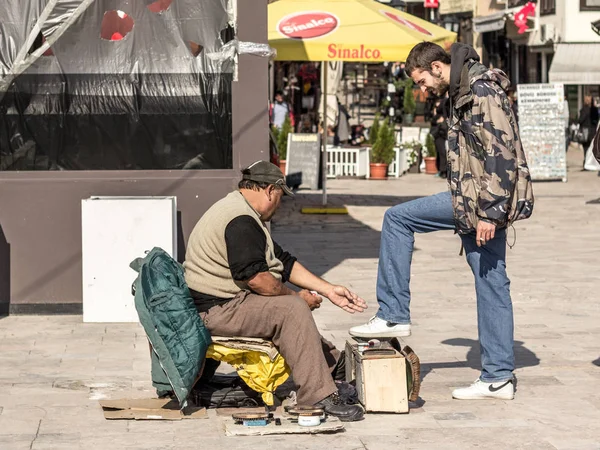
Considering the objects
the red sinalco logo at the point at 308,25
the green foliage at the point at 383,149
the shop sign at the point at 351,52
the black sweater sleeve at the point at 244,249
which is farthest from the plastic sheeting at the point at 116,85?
the green foliage at the point at 383,149

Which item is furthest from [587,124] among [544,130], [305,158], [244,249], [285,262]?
[244,249]

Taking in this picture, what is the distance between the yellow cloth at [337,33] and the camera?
1535 centimetres

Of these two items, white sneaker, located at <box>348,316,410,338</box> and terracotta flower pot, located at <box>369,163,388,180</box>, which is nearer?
white sneaker, located at <box>348,316,410,338</box>

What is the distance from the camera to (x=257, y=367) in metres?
6.62

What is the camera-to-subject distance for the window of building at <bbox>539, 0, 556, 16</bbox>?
41.2 metres

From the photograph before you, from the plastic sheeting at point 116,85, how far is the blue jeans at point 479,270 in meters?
3.06

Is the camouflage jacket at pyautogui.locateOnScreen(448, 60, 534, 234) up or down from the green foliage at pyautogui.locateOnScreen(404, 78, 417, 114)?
up

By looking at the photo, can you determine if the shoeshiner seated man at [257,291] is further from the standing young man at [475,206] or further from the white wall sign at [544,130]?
the white wall sign at [544,130]

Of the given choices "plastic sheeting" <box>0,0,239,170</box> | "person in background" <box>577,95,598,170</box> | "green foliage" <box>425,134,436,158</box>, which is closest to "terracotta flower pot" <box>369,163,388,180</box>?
"green foliage" <box>425,134,436,158</box>

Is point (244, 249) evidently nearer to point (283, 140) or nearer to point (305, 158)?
point (305, 158)

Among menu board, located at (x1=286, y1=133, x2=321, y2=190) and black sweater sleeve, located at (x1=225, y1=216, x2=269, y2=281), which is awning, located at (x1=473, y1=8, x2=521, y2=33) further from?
black sweater sleeve, located at (x1=225, y1=216, x2=269, y2=281)

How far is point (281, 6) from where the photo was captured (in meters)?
15.9

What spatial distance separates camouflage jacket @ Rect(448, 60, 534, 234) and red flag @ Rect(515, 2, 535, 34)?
35.9 metres

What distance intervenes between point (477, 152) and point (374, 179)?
16.7 m
